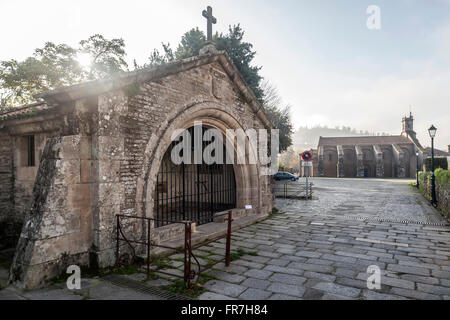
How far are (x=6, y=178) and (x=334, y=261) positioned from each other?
759 cm

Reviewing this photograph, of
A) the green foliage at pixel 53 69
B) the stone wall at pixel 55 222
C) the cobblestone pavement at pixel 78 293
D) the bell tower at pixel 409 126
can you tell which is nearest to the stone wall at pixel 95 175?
the stone wall at pixel 55 222

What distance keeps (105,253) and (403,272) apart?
4.98 m

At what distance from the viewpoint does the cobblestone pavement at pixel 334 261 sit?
3.72 metres

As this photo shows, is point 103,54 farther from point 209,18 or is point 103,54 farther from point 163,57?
point 209,18

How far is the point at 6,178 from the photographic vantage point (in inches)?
250

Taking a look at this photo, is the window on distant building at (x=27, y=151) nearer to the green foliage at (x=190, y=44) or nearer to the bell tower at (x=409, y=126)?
the green foliage at (x=190, y=44)

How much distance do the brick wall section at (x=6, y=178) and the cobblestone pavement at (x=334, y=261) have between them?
5040 mm

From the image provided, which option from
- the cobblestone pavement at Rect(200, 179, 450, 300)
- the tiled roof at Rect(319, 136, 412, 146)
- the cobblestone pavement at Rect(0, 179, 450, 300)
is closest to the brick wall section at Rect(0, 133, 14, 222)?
the cobblestone pavement at Rect(0, 179, 450, 300)

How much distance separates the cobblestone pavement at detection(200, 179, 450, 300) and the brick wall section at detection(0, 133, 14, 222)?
16.5ft

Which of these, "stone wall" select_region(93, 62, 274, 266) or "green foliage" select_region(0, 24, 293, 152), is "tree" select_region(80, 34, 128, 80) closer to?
"green foliage" select_region(0, 24, 293, 152)

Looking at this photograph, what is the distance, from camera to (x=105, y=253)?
14.3ft

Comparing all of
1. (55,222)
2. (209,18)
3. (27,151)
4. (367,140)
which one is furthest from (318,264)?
(367,140)
